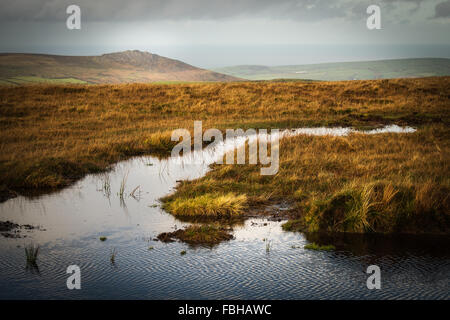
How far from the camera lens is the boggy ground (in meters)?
10.3

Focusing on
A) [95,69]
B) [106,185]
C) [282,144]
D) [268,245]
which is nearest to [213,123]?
[282,144]

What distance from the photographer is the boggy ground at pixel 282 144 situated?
407 inches

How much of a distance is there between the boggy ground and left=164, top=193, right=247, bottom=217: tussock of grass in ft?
0.14

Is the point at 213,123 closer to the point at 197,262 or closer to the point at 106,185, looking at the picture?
the point at 106,185

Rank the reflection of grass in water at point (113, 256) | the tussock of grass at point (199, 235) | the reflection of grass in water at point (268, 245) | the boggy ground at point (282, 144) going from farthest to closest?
1. the boggy ground at point (282, 144)
2. the tussock of grass at point (199, 235)
3. the reflection of grass in water at point (268, 245)
4. the reflection of grass in water at point (113, 256)

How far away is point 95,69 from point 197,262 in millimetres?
171131

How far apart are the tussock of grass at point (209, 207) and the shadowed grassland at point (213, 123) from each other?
89cm

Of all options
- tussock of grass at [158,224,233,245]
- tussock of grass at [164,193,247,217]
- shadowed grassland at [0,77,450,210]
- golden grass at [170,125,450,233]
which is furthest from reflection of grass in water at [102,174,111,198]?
tussock of grass at [158,224,233,245]

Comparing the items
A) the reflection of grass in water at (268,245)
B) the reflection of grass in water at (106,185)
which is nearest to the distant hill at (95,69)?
the reflection of grass in water at (106,185)

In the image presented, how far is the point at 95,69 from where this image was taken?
168 m

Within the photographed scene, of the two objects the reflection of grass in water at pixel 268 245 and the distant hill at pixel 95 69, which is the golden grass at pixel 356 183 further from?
the distant hill at pixel 95 69

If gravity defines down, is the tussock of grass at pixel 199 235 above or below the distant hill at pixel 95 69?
below
